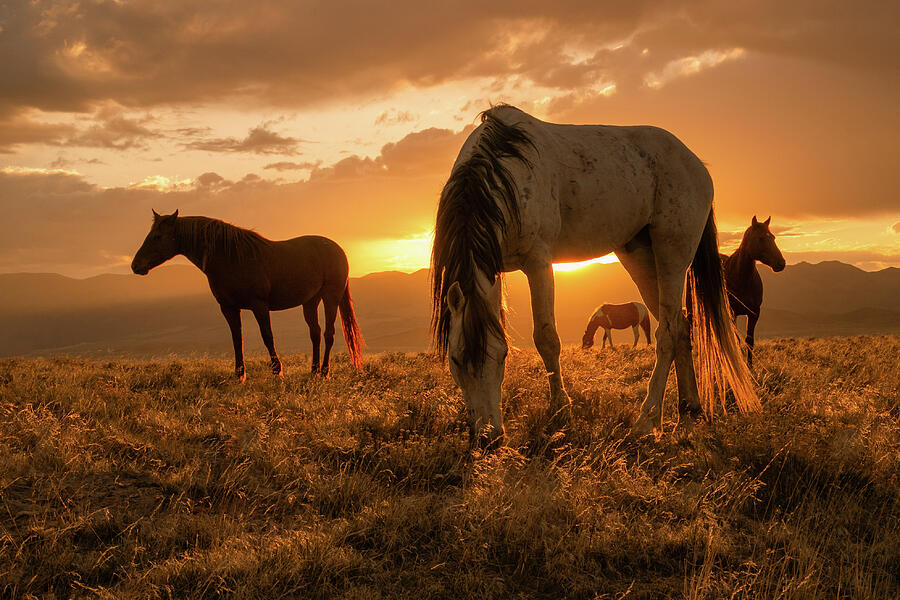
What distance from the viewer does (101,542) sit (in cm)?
321

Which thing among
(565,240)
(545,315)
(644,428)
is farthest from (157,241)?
(644,428)

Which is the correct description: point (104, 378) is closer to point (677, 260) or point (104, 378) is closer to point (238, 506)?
point (238, 506)

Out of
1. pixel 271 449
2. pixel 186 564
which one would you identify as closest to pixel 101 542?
pixel 186 564

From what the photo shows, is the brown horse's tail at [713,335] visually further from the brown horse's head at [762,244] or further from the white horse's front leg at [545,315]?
the brown horse's head at [762,244]

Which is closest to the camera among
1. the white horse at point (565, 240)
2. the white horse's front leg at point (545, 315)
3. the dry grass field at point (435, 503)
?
the dry grass field at point (435, 503)

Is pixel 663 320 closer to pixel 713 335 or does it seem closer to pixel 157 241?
pixel 713 335

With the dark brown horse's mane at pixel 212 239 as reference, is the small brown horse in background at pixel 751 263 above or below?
below

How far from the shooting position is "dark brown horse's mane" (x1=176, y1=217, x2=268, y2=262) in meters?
9.23

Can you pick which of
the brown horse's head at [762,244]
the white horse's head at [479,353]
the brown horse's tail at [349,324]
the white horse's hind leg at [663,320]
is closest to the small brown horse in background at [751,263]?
the brown horse's head at [762,244]

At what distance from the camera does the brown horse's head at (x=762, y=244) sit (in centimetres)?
1158

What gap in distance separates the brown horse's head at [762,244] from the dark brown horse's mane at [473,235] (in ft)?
26.7

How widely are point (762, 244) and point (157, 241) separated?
35.9 ft

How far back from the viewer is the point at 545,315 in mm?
5504

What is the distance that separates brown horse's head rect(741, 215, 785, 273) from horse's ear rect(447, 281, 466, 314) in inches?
371
